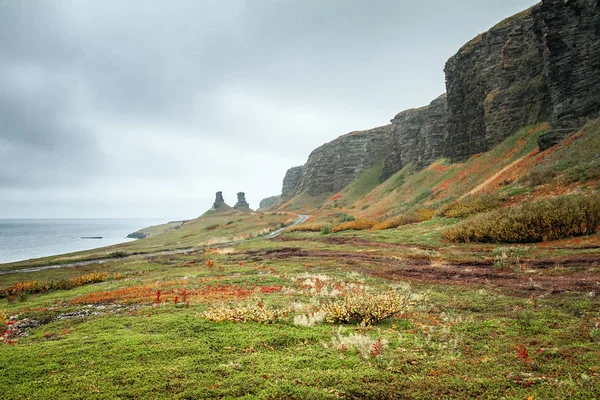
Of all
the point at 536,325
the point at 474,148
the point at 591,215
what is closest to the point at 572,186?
the point at 591,215

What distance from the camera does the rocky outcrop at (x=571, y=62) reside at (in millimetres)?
34188

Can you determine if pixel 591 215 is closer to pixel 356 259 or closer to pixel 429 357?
pixel 356 259

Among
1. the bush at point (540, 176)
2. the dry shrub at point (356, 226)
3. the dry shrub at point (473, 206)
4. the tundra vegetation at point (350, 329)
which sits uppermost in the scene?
the bush at point (540, 176)

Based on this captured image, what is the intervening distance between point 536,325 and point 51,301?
65.3 feet

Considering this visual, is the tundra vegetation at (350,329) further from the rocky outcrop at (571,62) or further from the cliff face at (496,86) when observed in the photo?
the cliff face at (496,86)

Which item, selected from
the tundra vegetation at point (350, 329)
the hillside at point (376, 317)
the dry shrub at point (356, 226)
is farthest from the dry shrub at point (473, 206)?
the dry shrub at point (356, 226)

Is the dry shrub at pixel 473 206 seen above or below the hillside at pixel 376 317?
above

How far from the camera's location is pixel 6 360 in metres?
6.62

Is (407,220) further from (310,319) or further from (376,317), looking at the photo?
(310,319)

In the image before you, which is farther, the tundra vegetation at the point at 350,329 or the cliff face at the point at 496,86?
the cliff face at the point at 496,86

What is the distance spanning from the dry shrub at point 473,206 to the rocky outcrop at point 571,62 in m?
13.3

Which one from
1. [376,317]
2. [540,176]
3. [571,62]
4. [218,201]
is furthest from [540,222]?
[218,201]

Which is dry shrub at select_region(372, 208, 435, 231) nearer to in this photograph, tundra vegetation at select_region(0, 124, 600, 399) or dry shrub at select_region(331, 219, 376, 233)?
dry shrub at select_region(331, 219, 376, 233)

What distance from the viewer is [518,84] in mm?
50750
